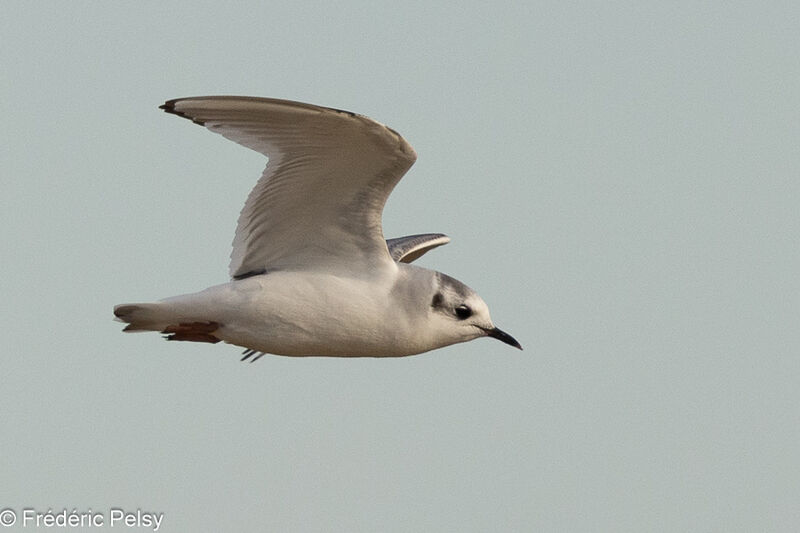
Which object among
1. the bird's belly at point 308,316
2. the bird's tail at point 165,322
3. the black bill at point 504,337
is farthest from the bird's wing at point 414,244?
the bird's tail at point 165,322

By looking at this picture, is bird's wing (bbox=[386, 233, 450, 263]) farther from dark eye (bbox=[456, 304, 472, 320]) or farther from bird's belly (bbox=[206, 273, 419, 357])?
bird's belly (bbox=[206, 273, 419, 357])

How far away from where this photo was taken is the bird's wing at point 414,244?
13.4 m

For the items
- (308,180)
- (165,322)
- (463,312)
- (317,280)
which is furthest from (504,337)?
(165,322)

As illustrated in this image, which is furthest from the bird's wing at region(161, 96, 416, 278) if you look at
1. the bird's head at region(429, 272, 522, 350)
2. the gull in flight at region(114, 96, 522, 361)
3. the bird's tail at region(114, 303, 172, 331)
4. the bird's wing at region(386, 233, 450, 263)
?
the bird's wing at region(386, 233, 450, 263)

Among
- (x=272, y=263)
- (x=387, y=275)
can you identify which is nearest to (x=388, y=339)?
(x=387, y=275)

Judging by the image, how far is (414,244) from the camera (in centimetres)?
1365

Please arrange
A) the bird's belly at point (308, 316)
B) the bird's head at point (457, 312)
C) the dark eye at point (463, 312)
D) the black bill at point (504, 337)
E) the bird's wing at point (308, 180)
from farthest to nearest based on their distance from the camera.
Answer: the black bill at point (504, 337) → the dark eye at point (463, 312) → the bird's head at point (457, 312) → the bird's belly at point (308, 316) → the bird's wing at point (308, 180)

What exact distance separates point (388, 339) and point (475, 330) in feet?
3.34

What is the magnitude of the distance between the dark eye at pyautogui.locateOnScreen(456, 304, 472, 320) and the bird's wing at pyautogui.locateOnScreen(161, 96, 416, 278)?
0.78 metres

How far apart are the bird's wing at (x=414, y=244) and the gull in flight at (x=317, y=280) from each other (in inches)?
73.7

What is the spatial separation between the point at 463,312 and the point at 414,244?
230 cm

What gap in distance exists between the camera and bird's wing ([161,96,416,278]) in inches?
392

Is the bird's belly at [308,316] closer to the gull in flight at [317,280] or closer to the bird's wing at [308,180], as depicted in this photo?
the gull in flight at [317,280]

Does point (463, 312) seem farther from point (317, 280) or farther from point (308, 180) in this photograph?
point (308, 180)
